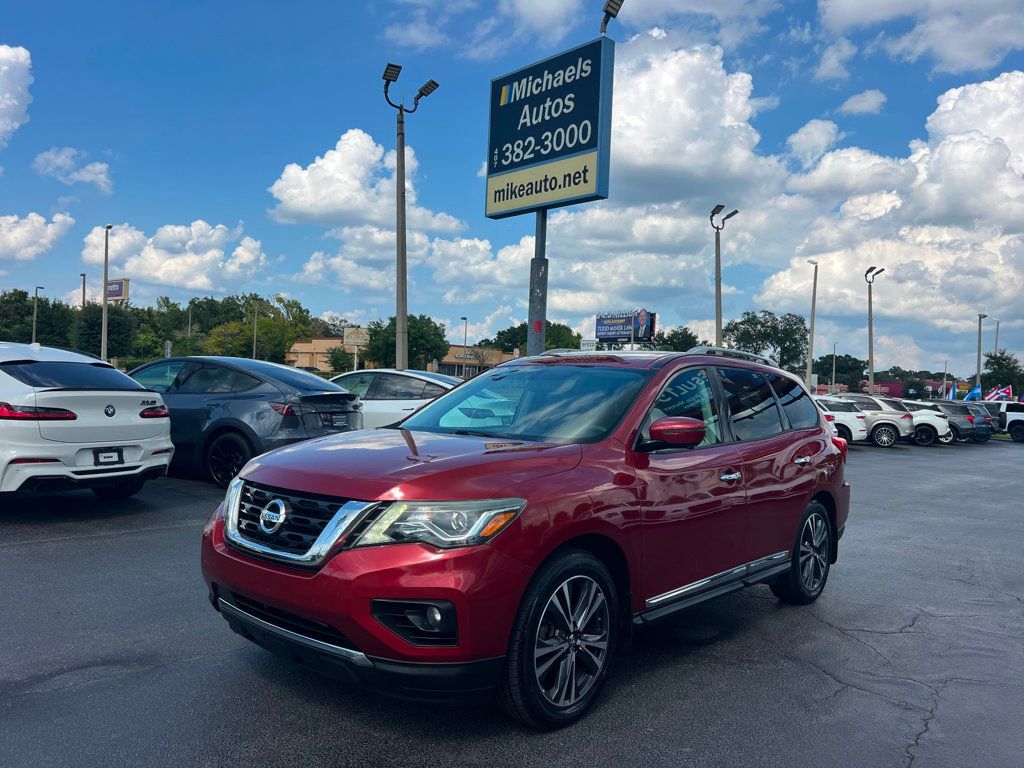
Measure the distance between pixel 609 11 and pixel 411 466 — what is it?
12.9m

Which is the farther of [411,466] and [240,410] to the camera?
[240,410]

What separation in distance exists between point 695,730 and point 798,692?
2.70ft

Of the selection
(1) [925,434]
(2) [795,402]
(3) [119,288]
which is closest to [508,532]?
(2) [795,402]

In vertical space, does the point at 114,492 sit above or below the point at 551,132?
below

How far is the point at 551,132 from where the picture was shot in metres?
14.5

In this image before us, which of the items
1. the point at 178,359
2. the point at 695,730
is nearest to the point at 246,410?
the point at 178,359

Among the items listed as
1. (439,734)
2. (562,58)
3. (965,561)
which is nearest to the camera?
(439,734)

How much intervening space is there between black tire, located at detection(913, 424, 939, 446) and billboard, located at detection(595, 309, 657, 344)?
4652 centimetres

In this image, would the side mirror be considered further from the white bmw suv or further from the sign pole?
the sign pole

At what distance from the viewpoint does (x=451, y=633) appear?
3.06 metres

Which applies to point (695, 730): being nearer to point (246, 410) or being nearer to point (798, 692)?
point (798, 692)

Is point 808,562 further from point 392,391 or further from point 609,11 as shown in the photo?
point 609,11

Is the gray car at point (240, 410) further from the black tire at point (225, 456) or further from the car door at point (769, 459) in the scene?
the car door at point (769, 459)

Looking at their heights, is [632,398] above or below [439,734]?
above
